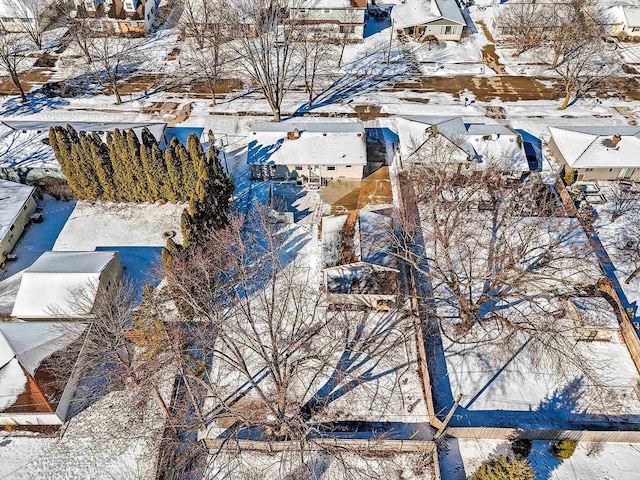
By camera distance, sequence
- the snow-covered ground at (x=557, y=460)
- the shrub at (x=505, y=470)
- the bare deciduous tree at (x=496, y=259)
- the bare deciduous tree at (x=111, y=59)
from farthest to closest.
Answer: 1. the bare deciduous tree at (x=111, y=59)
2. the bare deciduous tree at (x=496, y=259)
3. the snow-covered ground at (x=557, y=460)
4. the shrub at (x=505, y=470)

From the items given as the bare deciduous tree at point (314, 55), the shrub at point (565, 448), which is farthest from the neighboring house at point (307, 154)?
the shrub at point (565, 448)

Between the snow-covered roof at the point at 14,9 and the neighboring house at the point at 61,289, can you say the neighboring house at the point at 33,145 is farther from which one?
the snow-covered roof at the point at 14,9

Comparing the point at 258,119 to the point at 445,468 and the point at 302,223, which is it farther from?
the point at 445,468

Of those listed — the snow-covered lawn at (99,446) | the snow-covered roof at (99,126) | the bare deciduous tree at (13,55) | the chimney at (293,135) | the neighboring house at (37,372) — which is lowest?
the snow-covered lawn at (99,446)

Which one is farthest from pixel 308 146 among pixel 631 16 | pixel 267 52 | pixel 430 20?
pixel 631 16

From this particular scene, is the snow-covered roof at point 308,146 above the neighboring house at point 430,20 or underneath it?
underneath

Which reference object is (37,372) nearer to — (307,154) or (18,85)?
(307,154)

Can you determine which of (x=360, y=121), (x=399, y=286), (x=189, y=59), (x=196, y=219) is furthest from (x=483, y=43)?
(x=196, y=219)

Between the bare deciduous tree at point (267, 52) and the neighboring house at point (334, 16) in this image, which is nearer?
the bare deciduous tree at point (267, 52)
